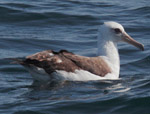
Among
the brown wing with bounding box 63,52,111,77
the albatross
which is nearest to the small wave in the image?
the albatross

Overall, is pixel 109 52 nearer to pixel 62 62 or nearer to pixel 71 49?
pixel 62 62

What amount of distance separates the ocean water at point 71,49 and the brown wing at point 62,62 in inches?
14.3

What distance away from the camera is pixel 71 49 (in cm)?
1557

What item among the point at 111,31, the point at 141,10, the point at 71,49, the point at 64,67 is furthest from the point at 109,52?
the point at 141,10

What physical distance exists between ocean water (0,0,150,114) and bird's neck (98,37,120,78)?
0.45m

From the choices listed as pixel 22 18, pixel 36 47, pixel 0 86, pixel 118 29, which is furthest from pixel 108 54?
pixel 22 18

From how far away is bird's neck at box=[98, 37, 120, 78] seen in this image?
12312 millimetres

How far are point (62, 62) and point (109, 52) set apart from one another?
166cm

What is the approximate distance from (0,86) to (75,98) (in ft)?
6.87

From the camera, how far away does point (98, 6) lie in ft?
71.2

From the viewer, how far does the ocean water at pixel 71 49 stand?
392 inches

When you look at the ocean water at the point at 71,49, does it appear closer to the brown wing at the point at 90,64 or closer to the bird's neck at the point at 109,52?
the brown wing at the point at 90,64

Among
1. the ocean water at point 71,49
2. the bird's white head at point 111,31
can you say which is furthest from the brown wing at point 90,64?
the bird's white head at point 111,31

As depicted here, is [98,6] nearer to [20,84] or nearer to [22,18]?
[22,18]
